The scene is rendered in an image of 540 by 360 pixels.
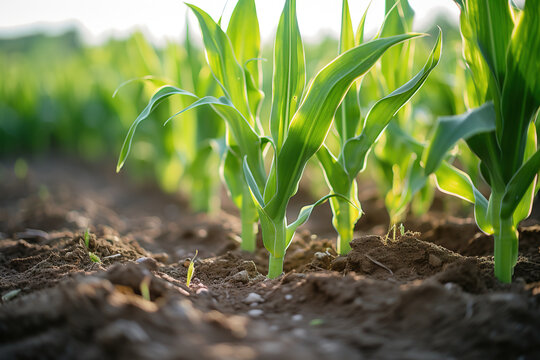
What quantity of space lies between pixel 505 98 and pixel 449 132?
0.35m

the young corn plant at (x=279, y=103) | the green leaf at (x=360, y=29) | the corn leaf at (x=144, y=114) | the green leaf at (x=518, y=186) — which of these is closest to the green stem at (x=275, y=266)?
the young corn plant at (x=279, y=103)

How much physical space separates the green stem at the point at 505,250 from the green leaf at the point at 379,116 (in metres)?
0.49

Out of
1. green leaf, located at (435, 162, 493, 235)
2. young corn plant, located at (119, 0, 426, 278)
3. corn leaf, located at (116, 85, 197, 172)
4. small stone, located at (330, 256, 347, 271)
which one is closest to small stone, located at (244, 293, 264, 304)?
young corn plant, located at (119, 0, 426, 278)

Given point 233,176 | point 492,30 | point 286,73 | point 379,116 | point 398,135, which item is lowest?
point 233,176

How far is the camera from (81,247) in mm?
1574

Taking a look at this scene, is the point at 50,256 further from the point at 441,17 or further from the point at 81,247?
the point at 441,17

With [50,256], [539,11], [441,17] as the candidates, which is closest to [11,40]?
[441,17]

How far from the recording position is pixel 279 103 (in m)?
1.40

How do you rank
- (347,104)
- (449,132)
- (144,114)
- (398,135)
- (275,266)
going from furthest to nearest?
(398,135)
(347,104)
(275,266)
(144,114)
(449,132)

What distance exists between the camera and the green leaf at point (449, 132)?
3.09 ft

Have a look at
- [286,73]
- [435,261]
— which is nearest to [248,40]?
[286,73]

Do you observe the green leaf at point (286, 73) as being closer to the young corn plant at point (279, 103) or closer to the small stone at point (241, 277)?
the young corn plant at point (279, 103)

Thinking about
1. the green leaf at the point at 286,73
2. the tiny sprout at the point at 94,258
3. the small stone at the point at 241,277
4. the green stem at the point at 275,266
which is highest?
the green leaf at the point at 286,73

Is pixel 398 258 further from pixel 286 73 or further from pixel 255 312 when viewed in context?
pixel 286 73
